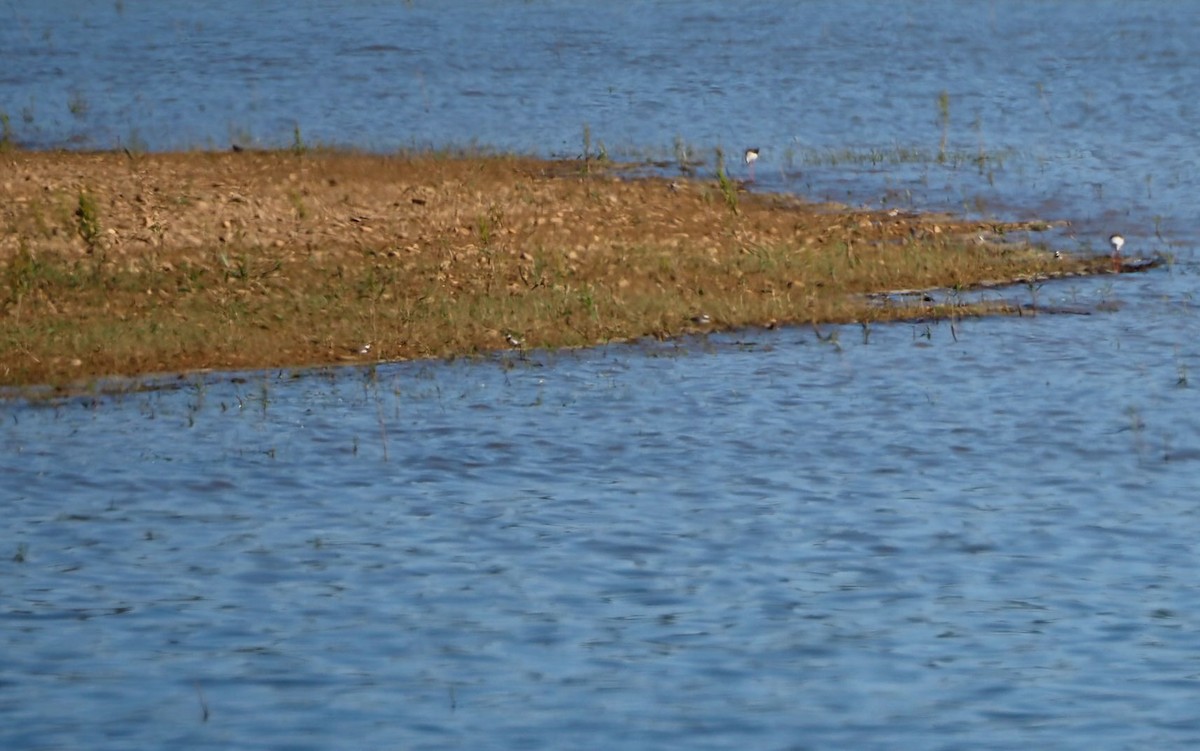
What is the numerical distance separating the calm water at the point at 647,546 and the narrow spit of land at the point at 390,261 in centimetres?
83

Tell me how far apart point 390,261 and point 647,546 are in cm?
875

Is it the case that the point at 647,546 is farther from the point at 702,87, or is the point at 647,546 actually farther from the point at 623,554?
the point at 702,87

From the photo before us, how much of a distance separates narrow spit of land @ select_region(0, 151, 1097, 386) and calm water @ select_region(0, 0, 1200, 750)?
2.71ft

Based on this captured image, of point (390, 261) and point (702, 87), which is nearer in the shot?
point (390, 261)

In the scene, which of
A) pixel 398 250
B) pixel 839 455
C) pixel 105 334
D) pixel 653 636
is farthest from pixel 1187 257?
pixel 653 636

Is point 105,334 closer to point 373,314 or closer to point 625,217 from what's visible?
point 373,314

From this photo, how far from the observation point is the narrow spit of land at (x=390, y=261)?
18422 mm

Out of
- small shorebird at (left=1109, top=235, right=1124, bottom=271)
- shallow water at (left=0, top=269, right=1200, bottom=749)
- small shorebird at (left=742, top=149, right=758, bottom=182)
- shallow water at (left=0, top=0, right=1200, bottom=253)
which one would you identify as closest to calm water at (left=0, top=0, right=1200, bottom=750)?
shallow water at (left=0, top=269, right=1200, bottom=749)

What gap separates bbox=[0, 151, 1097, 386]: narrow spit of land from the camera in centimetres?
1842

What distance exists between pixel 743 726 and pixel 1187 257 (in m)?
15.9

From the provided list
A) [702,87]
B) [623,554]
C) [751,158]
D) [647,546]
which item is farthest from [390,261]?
[702,87]

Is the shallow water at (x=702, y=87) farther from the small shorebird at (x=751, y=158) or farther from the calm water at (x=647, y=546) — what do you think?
the calm water at (x=647, y=546)

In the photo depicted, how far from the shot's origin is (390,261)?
20.5 metres

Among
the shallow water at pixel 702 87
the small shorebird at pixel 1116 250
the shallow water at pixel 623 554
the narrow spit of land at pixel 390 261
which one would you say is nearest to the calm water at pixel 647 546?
the shallow water at pixel 623 554
